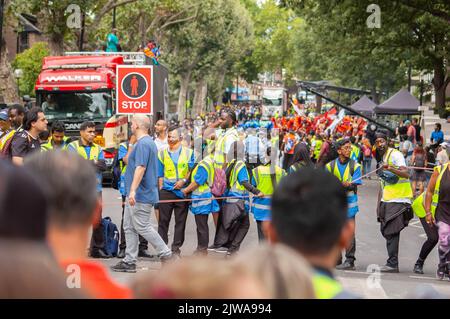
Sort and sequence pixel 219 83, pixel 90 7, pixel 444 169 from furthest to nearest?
pixel 219 83
pixel 90 7
pixel 444 169

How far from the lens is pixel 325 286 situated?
9.57 feet

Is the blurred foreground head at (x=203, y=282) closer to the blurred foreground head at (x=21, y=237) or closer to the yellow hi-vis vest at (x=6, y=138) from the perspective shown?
the blurred foreground head at (x=21, y=237)

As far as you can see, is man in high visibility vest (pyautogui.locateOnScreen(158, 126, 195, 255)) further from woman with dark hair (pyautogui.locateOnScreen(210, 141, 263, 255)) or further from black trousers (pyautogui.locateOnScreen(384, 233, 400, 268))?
black trousers (pyautogui.locateOnScreen(384, 233, 400, 268))

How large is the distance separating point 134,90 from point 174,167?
3998 mm

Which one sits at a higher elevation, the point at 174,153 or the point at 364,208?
the point at 174,153

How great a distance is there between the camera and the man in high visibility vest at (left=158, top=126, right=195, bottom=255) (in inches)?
435

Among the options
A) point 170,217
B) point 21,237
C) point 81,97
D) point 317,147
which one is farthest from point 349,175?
point 317,147

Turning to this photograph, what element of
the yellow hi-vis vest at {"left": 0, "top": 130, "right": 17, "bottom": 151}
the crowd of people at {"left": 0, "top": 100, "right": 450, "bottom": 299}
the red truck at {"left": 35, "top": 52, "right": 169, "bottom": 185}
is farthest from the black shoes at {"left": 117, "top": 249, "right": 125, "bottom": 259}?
the red truck at {"left": 35, "top": 52, "right": 169, "bottom": 185}

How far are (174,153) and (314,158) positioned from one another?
1393cm

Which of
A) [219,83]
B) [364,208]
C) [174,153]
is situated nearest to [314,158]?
[364,208]

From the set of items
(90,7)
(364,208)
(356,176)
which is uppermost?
(90,7)

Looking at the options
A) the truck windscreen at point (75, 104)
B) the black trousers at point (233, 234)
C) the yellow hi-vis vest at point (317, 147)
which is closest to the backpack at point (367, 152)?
the yellow hi-vis vest at point (317, 147)

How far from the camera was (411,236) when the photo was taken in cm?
1466
